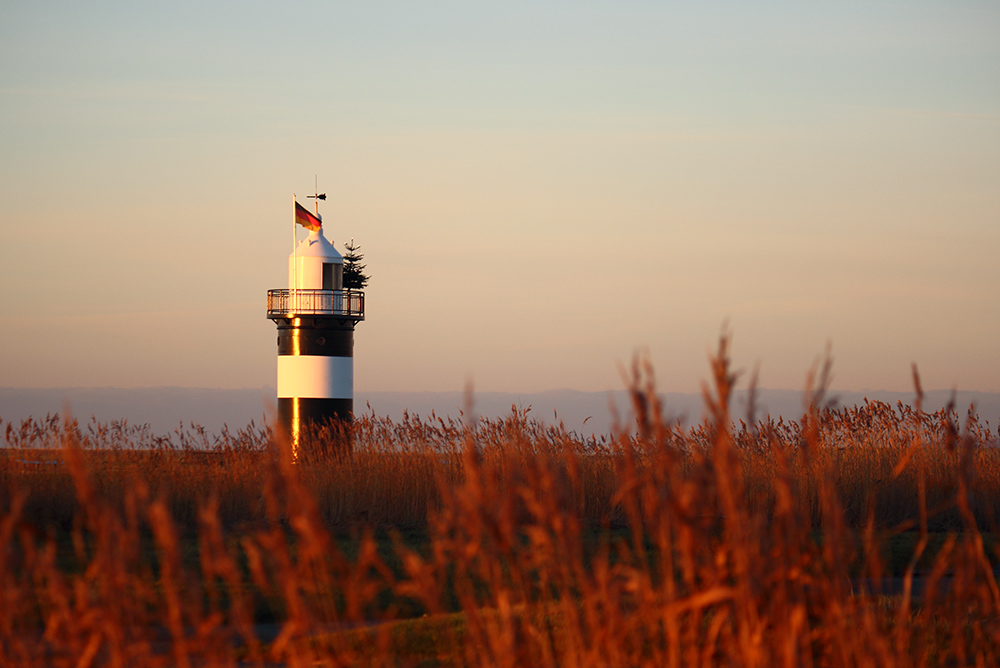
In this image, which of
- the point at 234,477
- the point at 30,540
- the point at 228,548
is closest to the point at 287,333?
the point at 234,477

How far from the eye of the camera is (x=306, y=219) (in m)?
22.5

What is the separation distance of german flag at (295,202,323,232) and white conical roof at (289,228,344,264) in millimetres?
216

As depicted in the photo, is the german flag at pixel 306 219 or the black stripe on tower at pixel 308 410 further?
the german flag at pixel 306 219

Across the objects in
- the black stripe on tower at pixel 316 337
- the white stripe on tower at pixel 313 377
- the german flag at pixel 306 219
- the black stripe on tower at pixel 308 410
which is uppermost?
the german flag at pixel 306 219

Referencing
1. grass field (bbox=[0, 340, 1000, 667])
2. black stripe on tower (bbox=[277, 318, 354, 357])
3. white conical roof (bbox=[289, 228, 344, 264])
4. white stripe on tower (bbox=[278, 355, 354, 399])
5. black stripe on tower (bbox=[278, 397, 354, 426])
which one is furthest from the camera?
white conical roof (bbox=[289, 228, 344, 264])

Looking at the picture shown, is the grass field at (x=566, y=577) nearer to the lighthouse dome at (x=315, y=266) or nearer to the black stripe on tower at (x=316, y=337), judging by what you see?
the black stripe on tower at (x=316, y=337)

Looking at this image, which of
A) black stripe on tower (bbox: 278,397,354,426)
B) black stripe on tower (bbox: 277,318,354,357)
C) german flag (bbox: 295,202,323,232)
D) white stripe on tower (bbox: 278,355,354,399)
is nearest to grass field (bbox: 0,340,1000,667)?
black stripe on tower (bbox: 278,397,354,426)

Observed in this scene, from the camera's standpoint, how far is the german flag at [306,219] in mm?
22391

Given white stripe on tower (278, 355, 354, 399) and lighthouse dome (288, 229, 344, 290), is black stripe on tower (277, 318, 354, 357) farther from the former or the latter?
lighthouse dome (288, 229, 344, 290)

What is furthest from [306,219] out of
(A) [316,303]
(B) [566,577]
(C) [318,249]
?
(B) [566,577]

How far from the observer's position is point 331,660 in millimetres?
2436

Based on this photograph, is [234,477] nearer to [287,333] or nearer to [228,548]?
[228,548]

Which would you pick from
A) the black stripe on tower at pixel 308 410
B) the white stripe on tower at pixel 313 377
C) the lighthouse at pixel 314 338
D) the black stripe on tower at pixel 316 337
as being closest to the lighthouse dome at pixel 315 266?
the lighthouse at pixel 314 338

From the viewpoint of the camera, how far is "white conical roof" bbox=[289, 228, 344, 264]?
2172 cm
